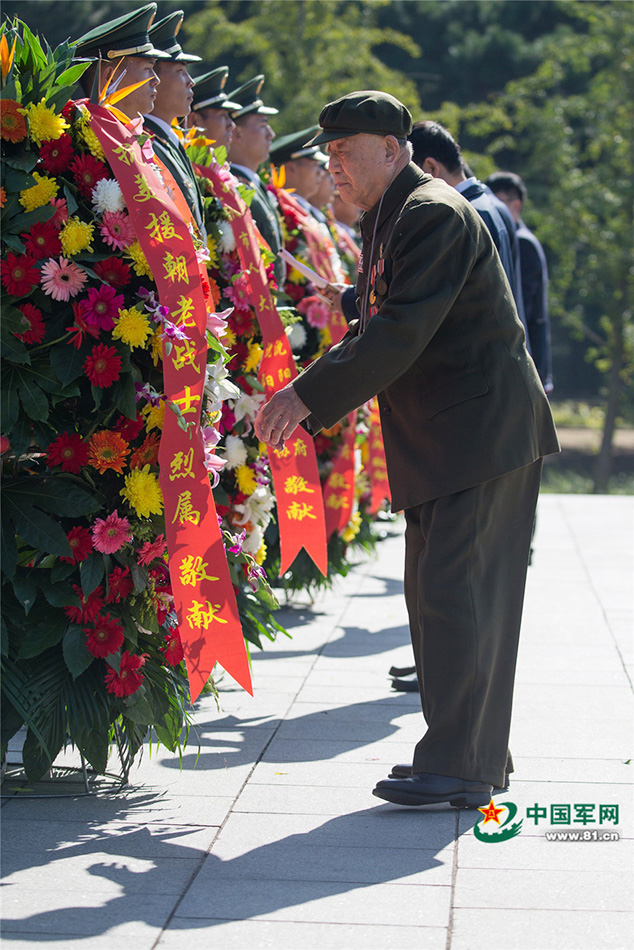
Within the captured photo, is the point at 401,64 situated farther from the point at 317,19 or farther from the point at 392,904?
the point at 392,904

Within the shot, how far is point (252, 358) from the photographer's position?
4.53 m

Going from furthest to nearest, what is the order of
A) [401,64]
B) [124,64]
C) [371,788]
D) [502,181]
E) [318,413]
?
[401,64] → [502,181] → [124,64] → [371,788] → [318,413]

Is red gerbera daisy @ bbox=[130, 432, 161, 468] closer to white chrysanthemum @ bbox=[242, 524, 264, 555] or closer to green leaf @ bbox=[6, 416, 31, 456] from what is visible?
green leaf @ bbox=[6, 416, 31, 456]

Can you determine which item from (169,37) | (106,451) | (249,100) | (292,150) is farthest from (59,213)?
(292,150)

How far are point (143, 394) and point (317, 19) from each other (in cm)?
1428

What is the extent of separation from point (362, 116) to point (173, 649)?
1.58 meters

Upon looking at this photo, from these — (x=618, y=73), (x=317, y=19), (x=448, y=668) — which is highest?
(x=317, y=19)

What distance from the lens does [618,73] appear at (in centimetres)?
1656

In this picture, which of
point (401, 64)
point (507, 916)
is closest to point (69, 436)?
point (507, 916)

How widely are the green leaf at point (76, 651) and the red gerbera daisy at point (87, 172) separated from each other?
3.91 feet

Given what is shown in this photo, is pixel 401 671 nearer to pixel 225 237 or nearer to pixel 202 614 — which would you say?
pixel 202 614

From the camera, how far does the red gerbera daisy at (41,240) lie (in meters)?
3.19

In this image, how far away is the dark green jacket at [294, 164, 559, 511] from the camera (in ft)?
10.4

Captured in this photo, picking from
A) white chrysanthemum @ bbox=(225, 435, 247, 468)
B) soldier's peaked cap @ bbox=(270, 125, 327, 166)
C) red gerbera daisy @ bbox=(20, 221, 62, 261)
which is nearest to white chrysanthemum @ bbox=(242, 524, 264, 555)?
white chrysanthemum @ bbox=(225, 435, 247, 468)
